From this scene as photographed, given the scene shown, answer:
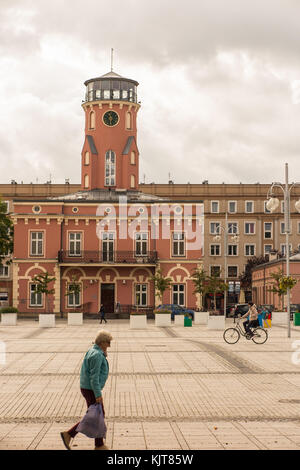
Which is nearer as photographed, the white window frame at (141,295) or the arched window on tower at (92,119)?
the white window frame at (141,295)

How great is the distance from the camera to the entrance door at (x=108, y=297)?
55281mm

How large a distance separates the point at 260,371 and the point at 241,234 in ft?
223

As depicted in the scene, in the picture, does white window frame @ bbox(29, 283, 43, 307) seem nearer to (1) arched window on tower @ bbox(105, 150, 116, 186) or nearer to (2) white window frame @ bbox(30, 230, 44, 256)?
(2) white window frame @ bbox(30, 230, 44, 256)

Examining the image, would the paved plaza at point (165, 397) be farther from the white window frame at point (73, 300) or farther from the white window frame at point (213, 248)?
the white window frame at point (213, 248)

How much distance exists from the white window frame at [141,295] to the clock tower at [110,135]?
11.5 m

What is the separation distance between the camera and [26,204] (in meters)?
55.2

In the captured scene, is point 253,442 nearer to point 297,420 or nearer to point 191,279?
point 297,420

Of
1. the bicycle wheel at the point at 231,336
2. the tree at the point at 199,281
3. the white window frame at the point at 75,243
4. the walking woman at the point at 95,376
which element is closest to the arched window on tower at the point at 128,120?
the white window frame at the point at 75,243

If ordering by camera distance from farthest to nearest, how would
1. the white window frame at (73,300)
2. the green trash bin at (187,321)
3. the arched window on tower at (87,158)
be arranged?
the arched window on tower at (87,158) < the white window frame at (73,300) < the green trash bin at (187,321)

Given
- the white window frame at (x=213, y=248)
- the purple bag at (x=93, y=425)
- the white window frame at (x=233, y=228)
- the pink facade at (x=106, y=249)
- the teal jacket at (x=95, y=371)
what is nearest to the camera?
the purple bag at (x=93, y=425)

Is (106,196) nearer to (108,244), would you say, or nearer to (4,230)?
(108,244)

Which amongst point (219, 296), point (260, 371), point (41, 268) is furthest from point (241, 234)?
point (260, 371)

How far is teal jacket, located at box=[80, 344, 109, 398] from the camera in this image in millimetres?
9391

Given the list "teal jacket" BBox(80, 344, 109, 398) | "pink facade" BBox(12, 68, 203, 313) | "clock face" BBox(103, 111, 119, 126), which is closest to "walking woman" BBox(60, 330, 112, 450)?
"teal jacket" BBox(80, 344, 109, 398)
